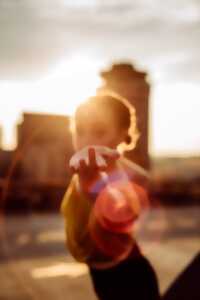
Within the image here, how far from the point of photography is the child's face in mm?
1580

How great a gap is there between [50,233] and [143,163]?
8.34m

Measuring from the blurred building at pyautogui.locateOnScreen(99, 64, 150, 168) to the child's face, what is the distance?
73.2 ft

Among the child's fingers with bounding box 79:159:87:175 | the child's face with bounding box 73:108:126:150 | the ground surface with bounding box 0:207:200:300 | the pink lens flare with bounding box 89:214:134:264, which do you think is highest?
the child's face with bounding box 73:108:126:150

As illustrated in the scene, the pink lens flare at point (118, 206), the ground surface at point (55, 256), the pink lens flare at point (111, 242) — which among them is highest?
the pink lens flare at point (118, 206)

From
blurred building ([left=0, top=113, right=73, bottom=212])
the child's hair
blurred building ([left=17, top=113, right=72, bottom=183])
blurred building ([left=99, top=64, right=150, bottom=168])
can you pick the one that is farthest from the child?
blurred building ([left=17, top=113, right=72, bottom=183])

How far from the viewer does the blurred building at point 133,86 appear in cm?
2483

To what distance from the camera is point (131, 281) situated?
1.57 metres

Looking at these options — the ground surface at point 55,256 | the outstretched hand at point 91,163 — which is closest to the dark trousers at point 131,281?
the outstretched hand at point 91,163

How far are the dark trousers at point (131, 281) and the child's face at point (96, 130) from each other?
1.22 feet

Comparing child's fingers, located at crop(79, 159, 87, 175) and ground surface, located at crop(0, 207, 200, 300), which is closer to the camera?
child's fingers, located at crop(79, 159, 87, 175)

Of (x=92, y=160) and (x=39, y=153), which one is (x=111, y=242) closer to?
(x=92, y=160)

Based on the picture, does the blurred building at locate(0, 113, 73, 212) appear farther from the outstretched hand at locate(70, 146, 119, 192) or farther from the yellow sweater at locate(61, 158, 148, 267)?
the outstretched hand at locate(70, 146, 119, 192)

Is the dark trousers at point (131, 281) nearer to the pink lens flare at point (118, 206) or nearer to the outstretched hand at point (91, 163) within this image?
the pink lens flare at point (118, 206)

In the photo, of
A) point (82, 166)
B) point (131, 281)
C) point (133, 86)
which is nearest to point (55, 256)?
point (131, 281)
